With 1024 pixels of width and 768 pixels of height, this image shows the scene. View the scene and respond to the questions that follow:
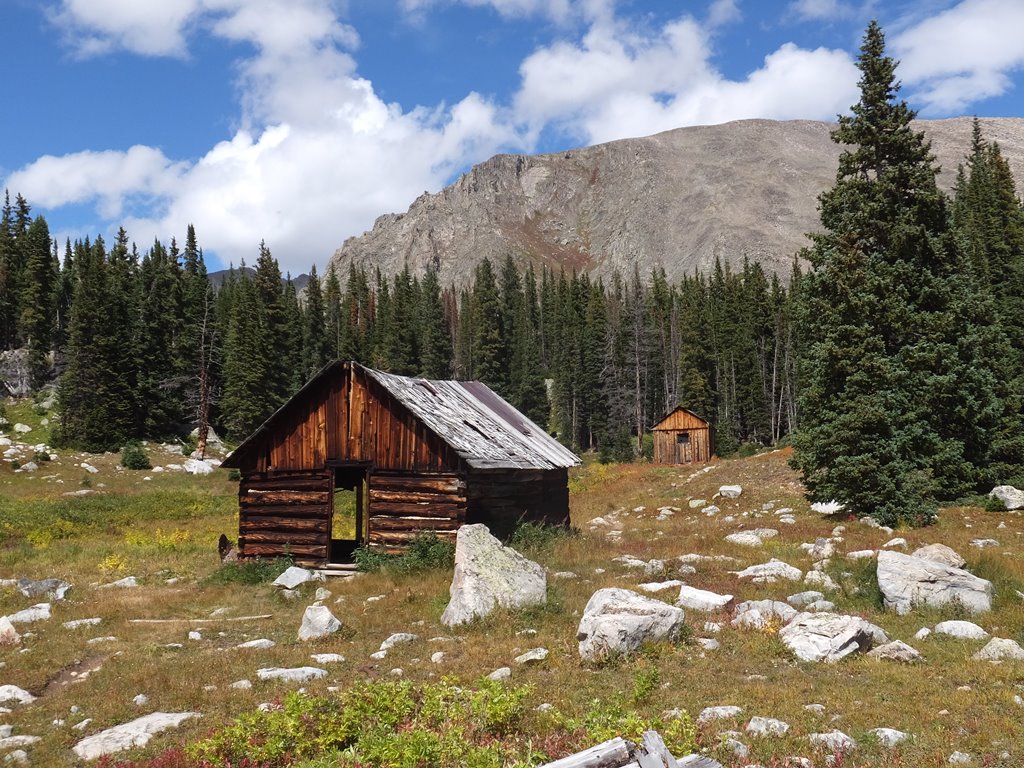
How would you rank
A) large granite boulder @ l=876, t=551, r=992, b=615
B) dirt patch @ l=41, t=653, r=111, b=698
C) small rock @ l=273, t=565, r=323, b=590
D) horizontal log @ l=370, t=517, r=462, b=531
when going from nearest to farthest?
dirt patch @ l=41, t=653, r=111, b=698, large granite boulder @ l=876, t=551, r=992, b=615, small rock @ l=273, t=565, r=323, b=590, horizontal log @ l=370, t=517, r=462, b=531

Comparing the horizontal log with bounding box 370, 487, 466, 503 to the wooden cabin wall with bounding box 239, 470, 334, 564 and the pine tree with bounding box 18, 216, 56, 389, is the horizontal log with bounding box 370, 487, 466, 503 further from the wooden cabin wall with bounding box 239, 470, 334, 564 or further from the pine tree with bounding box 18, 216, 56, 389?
the pine tree with bounding box 18, 216, 56, 389

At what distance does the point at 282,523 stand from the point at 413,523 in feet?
14.1

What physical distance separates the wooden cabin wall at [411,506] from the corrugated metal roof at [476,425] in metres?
1.21

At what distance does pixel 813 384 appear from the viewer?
84.4 ft

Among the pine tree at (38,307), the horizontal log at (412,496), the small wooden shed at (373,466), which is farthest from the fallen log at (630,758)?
the pine tree at (38,307)

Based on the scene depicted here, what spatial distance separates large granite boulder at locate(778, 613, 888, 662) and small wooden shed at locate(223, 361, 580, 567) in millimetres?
9702

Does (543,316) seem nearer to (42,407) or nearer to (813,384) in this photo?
(42,407)

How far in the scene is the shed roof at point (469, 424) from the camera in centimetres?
1994

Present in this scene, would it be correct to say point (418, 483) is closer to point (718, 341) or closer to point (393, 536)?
point (393, 536)

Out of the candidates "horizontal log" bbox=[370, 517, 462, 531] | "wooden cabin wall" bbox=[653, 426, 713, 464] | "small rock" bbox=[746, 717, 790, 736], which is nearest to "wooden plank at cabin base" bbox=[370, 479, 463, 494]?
"horizontal log" bbox=[370, 517, 462, 531]

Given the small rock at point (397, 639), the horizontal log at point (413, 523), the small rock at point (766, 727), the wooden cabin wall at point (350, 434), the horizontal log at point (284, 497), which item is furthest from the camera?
the horizontal log at point (284, 497)

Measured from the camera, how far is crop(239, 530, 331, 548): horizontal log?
20.6 metres

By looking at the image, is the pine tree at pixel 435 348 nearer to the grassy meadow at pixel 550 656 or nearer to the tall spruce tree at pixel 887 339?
the grassy meadow at pixel 550 656


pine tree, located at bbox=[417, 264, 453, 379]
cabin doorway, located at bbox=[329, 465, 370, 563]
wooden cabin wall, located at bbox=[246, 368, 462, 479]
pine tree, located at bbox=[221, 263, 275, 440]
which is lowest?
cabin doorway, located at bbox=[329, 465, 370, 563]
